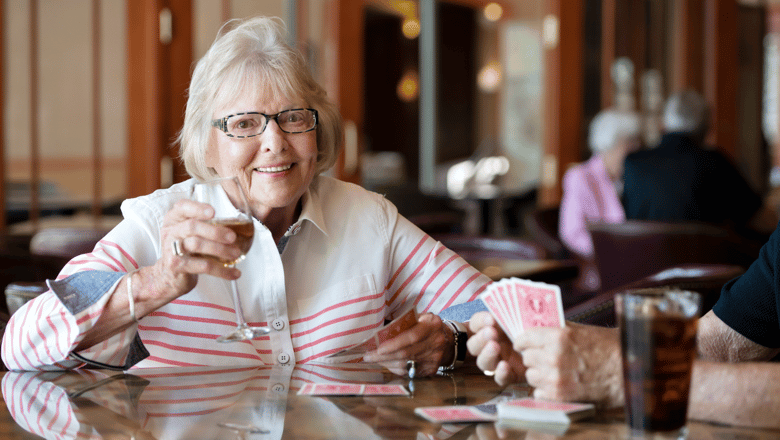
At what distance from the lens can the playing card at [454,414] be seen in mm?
996

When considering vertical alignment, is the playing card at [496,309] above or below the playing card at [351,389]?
above

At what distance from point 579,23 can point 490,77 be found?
16.1 feet

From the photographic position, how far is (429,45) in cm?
784

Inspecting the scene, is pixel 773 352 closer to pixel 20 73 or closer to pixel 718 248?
pixel 718 248

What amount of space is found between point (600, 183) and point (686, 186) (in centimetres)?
74

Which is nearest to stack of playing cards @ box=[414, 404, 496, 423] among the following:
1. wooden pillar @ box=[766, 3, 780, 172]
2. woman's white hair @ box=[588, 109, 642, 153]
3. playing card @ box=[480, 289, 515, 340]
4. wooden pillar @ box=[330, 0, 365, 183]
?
playing card @ box=[480, 289, 515, 340]

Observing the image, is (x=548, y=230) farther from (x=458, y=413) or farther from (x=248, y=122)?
(x=458, y=413)

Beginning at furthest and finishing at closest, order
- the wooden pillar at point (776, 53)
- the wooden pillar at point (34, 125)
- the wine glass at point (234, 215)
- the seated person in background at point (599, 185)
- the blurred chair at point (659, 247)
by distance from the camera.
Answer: the wooden pillar at point (776, 53), the seated person in background at point (599, 185), the wooden pillar at point (34, 125), the blurred chair at point (659, 247), the wine glass at point (234, 215)

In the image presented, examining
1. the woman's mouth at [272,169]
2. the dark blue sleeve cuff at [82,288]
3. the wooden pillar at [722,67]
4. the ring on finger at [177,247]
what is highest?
the wooden pillar at [722,67]

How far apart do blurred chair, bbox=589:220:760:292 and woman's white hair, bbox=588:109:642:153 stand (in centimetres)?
167

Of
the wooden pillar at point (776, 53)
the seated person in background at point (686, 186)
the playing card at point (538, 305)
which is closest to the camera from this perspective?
the playing card at point (538, 305)

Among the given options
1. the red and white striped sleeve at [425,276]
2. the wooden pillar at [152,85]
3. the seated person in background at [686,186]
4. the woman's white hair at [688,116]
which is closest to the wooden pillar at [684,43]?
the woman's white hair at [688,116]

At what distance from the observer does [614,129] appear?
4.79 m

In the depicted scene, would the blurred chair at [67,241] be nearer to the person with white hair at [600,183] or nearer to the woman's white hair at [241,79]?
the woman's white hair at [241,79]
